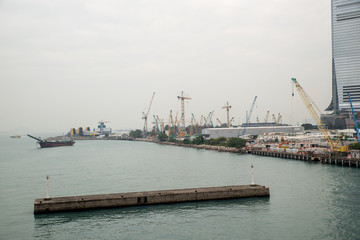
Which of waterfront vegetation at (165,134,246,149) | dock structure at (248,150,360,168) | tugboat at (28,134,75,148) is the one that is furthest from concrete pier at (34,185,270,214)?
tugboat at (28,134,75,148)

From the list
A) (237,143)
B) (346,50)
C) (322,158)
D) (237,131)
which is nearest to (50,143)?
(237,131)

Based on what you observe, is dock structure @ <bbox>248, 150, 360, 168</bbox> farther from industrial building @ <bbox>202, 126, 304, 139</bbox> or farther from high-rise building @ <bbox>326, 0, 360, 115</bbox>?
high-rise building @ <bbox>326, 0, 360, 115</bbox>

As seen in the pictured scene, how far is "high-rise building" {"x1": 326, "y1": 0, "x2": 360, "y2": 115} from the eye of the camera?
167m

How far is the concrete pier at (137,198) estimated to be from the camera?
90.8ft

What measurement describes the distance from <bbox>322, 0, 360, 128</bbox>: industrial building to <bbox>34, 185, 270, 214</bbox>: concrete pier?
153502mm

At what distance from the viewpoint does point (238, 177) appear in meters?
45.8

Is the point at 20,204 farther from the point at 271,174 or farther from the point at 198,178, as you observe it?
the point at 271,174

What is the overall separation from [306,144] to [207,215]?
73920mm

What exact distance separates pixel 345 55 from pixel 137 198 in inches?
6716

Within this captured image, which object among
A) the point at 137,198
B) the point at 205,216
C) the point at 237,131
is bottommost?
the point at 205,216

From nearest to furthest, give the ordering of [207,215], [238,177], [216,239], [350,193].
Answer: [216,239] → [207,215] → [350,193] → [238,177]

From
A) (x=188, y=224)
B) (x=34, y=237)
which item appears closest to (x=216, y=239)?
(x=188, y=224)

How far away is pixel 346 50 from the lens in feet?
557

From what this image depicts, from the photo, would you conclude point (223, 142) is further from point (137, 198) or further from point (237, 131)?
point (137, 198)
